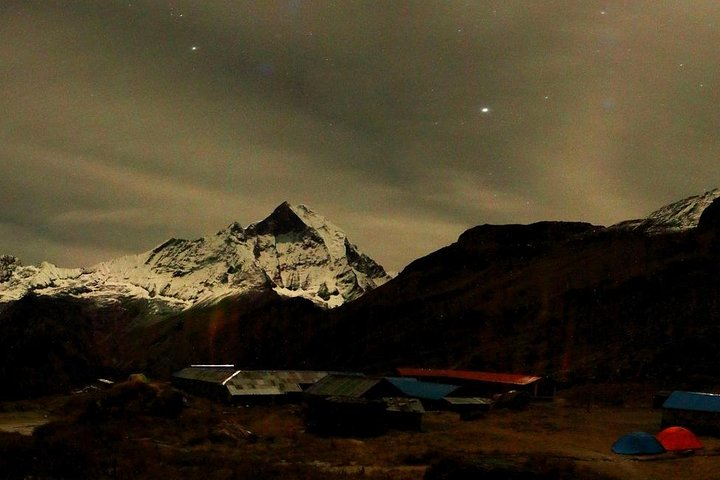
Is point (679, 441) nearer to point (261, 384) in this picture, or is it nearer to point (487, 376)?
point (487, 376)

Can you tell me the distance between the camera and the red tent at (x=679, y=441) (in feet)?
105

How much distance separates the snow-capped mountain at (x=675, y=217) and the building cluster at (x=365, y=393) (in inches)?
2820

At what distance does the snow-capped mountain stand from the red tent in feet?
322

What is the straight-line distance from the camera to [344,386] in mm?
49406

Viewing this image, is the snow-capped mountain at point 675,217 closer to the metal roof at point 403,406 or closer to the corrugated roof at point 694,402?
the corrugated roof at point 694,402

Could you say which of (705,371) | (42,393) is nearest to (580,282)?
(705,371)

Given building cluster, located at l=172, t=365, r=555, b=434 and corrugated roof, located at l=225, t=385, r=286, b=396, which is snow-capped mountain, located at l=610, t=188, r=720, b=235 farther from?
corrugated roof, located at l=225, t=385, r=286, b=396

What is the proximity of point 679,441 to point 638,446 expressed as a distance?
2.61m

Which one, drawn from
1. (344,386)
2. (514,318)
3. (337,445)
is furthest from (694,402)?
(514,318)

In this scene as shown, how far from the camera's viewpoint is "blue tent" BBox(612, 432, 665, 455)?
31344 millimetres

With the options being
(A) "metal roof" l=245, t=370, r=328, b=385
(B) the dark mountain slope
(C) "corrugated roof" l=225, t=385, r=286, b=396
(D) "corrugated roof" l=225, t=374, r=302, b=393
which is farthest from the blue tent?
(B) the dark mountain slope

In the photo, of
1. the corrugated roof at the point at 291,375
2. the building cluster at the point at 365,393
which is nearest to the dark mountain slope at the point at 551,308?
the building cluster at the point at 365,393

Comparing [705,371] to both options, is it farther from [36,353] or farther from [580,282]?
[36,353]

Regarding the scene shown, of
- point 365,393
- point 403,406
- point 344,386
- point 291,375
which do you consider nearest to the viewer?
→ point 403,406
